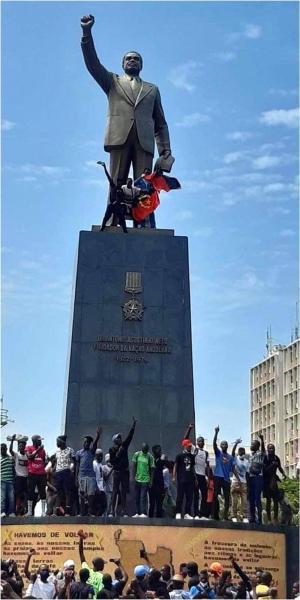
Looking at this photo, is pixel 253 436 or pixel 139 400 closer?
pixel 139 400

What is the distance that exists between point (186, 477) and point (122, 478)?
1105mm

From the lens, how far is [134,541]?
1795 cm

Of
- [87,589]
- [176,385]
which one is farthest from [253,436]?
[87,589]

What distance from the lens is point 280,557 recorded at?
18938 mm

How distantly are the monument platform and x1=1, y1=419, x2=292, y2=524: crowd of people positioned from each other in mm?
693

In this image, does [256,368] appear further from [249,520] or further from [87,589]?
[87,589]

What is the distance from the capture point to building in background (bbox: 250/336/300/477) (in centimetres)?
8725

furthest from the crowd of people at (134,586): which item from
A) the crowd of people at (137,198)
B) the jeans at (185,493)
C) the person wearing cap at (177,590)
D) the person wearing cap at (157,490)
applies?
the crowd of people at (137,198)

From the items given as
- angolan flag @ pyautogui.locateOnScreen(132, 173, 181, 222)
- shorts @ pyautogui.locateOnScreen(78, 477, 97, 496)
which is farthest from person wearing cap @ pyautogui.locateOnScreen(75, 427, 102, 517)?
angolan flag @ pyautogui.locateOnScreen(132, 173, 181, 222)

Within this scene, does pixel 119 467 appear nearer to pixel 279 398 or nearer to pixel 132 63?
pixel 132 63

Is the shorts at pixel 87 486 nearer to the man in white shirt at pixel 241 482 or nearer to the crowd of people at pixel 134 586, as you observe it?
the man in white shirt at pixel 241 482

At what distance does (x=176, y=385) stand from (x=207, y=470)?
2.77 meters

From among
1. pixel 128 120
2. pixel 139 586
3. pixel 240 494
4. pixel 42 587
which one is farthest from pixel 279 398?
pixel 139 586

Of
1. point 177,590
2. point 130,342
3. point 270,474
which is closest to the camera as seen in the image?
point 177,590
